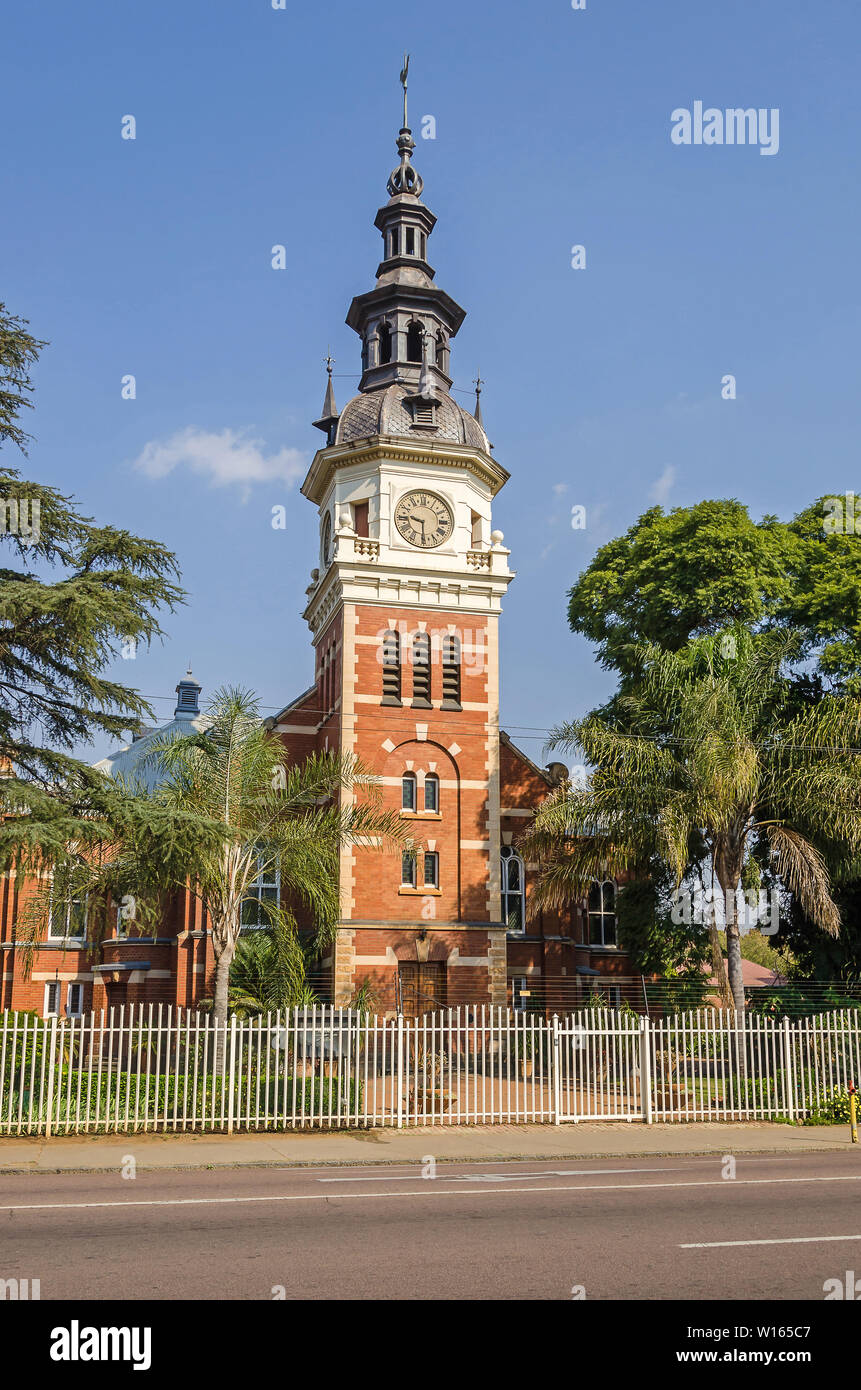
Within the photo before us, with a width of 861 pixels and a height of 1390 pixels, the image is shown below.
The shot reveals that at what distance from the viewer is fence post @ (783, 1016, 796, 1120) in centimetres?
2247

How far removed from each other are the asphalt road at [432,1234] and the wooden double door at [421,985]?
18.3 metres

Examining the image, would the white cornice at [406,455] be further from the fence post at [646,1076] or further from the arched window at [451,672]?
the fence post at [646,1076]

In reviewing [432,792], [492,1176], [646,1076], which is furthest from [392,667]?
[492,1176]

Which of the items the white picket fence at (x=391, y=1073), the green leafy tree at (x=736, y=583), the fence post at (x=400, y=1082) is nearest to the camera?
the white picket fence at (x=391, y=1073)

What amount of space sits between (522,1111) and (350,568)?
61.7ft

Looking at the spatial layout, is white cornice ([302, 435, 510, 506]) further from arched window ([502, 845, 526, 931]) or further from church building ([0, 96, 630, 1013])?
arched window ([502, 845, 526, 931])

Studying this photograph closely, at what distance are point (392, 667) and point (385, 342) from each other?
11.9 meters

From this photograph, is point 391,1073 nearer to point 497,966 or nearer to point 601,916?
point 497,966

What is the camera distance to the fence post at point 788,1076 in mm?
22469

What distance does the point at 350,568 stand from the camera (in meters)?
36.2

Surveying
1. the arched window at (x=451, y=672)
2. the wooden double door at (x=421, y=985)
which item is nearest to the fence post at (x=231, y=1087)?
the wooden double door at (x=421, y=985)

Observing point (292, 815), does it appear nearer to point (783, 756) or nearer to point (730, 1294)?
point (783, 756)

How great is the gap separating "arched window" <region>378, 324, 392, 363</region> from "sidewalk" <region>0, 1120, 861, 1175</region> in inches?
1068

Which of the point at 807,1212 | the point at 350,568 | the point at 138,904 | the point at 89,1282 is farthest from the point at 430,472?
the point at 89,1282
